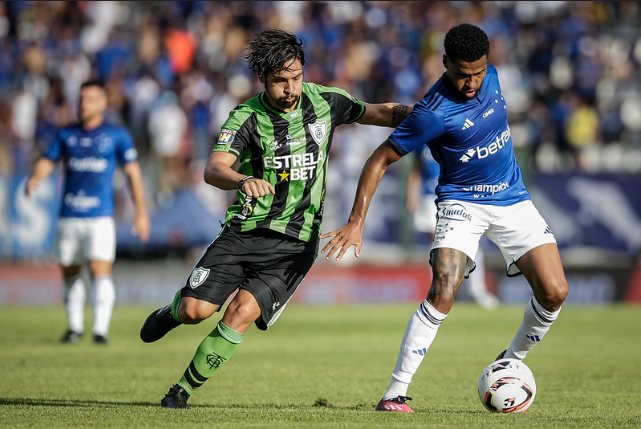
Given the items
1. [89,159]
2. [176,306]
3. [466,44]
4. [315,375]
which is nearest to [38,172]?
[89,159]

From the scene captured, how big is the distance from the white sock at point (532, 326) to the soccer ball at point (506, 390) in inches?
18.7

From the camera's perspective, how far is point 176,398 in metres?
6.34

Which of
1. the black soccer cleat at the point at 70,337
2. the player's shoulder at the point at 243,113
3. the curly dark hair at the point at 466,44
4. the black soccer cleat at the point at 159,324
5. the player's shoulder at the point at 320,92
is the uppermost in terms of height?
the curly dark hair at the point at 466,44

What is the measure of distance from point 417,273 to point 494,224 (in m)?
10.6

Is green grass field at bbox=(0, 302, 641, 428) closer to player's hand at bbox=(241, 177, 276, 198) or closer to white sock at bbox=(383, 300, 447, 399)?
white sock at bbox=(383, 300, 447, 399)

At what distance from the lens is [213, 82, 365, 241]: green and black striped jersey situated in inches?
254

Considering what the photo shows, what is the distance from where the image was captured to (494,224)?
21.8ft

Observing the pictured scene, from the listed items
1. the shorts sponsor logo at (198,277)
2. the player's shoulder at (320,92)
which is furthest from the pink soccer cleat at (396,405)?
the player's shoulder at (320,92)

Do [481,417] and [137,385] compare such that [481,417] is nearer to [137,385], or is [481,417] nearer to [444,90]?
[444,90]

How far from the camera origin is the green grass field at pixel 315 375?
587cm

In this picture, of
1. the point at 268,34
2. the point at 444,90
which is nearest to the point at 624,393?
the point at 444,90

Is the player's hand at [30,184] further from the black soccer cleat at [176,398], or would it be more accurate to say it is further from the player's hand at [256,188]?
the player's hand at [256,188]

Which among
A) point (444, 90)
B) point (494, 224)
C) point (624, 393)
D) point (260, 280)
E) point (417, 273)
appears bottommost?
point (417, 273)

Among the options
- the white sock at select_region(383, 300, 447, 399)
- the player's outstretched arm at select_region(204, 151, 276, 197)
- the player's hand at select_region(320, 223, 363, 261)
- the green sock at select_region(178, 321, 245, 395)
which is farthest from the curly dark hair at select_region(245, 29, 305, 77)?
the white sock at select_region(383, 300, 447, 399)
